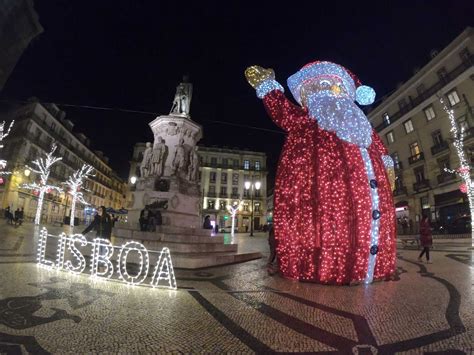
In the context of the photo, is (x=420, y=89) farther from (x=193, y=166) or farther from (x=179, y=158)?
(x=179, y=158)

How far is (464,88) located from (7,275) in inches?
1252

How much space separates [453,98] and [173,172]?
26870 mm

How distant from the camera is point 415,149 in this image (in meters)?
29.8

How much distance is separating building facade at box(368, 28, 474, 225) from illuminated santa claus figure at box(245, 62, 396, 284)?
63.8 feet

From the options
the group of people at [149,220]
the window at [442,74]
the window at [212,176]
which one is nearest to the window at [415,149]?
the window at [442,74]

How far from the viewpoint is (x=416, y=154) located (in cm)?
2916

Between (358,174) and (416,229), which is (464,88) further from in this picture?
(358,174)

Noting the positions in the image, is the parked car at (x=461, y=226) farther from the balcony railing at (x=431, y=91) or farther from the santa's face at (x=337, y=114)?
the santa's face at (x=337, y=114)

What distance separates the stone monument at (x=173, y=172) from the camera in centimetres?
1112

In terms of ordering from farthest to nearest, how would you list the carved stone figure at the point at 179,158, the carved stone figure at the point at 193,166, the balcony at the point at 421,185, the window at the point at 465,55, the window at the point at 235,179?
the window at the point at 235,179 < the balcony at the point at 421,185 < the window at the point at 465,55 < the carved stone figure at the point at 193,166 < the carved stone figure at the point at 179,158

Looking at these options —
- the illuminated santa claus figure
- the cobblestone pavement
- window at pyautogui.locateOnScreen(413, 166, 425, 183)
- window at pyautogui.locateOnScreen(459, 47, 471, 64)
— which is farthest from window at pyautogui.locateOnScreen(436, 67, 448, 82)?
the cobblestone pavement

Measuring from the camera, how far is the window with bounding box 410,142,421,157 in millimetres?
29281

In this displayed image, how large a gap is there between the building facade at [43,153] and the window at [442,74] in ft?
126

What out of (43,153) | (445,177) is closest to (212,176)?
(43,153)
